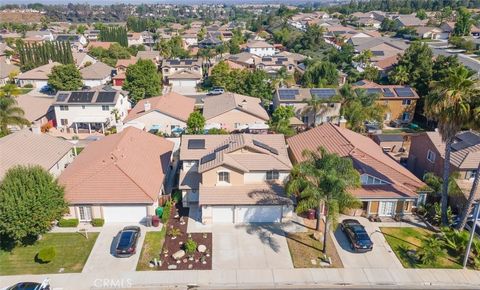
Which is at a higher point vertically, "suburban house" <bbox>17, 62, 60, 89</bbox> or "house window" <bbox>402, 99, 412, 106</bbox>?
"house window" <bbox>402, 99, 412, 106</bbox>

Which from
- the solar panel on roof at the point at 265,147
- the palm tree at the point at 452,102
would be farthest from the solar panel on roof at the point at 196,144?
the palm tree at the point at 452,102

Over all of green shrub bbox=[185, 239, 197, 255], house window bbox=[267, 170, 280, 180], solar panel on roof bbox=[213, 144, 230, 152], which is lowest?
green shrub bbox=[185, 239, 197, 255]

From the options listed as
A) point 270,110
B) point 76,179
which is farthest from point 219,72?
point 76,179

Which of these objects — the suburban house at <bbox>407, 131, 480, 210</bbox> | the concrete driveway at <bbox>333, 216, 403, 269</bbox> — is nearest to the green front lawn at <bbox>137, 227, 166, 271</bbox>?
the concrete driveway at <bbox>333, 216, 403, 269</bbox>

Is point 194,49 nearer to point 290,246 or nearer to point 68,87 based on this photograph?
point 68,87

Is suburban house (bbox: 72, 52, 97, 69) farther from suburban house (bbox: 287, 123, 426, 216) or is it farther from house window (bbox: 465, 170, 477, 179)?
house window (bbox: 465, 170, 477, 179)

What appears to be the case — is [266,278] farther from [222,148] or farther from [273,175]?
[222,148]

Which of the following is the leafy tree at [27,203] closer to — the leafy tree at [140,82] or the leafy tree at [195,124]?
the leafy tree at [195,124]

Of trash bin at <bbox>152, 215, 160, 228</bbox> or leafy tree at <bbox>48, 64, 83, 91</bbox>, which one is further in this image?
leafy tree at <bbox>48, 64, 83, 91</bbox>
